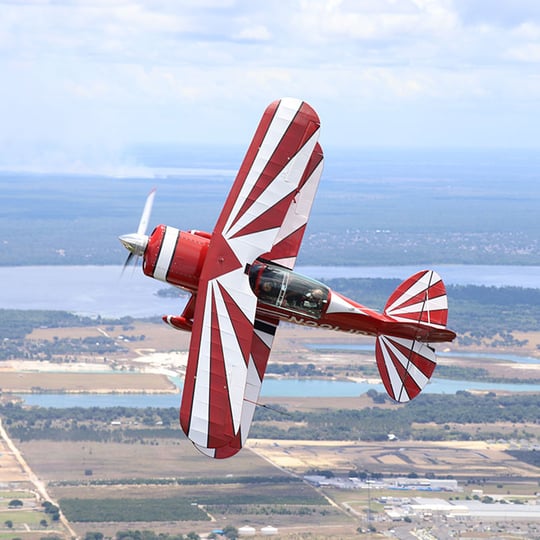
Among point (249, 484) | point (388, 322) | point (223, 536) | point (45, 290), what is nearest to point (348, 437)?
point (249, 484)

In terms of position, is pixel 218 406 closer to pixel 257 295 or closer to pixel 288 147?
pixel 257 295

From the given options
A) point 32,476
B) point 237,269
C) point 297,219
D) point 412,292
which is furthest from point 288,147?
point 32,476

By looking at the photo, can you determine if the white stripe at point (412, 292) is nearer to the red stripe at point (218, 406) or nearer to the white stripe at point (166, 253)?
the white stripe at point (166, 253)

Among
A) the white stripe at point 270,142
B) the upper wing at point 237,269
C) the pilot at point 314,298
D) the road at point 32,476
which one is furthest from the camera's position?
the road at point 32,476

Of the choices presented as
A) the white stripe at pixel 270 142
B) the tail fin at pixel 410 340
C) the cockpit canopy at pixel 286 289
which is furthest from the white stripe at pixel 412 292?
the white stripe at pixel 270 142

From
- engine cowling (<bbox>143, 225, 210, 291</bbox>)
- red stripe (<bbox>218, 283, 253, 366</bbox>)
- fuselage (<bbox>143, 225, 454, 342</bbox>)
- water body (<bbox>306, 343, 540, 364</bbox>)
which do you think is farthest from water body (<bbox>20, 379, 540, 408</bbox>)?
red stripe (<bbox>218, 283, 253, 366</bbox>)

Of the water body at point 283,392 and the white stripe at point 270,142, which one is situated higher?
the white stripe at point 270,142
